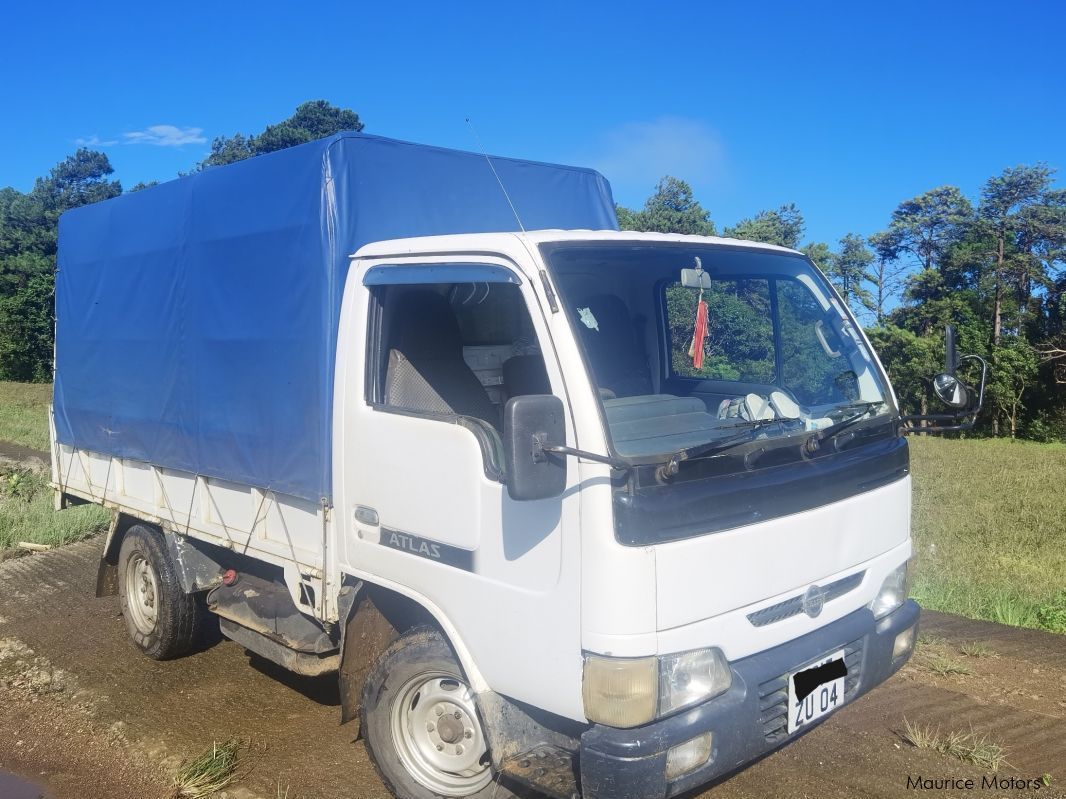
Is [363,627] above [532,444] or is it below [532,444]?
below

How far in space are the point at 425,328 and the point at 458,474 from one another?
2.77 ft

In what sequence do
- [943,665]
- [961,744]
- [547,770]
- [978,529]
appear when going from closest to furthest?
[547,770] < [961,744] < [943,665] < [978,529]

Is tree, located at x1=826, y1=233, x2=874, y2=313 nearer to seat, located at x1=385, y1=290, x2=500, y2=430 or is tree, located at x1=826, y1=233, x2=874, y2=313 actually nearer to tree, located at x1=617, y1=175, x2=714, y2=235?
tree, located at x1=617, y1=175, x2=714, y2=235

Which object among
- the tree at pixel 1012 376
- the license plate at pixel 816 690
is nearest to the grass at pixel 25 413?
the license plate at pixel 816 690

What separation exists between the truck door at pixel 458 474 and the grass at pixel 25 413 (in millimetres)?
14897

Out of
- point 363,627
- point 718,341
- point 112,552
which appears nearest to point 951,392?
Result: point 718,341

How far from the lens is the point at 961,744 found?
4.08 metres

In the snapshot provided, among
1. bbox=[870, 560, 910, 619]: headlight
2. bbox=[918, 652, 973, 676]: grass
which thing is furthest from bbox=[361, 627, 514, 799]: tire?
bbox=[918, 652, 973, 676]: grass

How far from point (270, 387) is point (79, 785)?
6.78ft

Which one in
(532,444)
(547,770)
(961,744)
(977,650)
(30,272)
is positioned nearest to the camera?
(532,444)

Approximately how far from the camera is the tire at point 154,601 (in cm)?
548

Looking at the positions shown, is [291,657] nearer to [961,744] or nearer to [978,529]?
[961,744]

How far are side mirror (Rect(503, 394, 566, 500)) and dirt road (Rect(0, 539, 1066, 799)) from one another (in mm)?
1835

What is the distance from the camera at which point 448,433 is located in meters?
3.43
